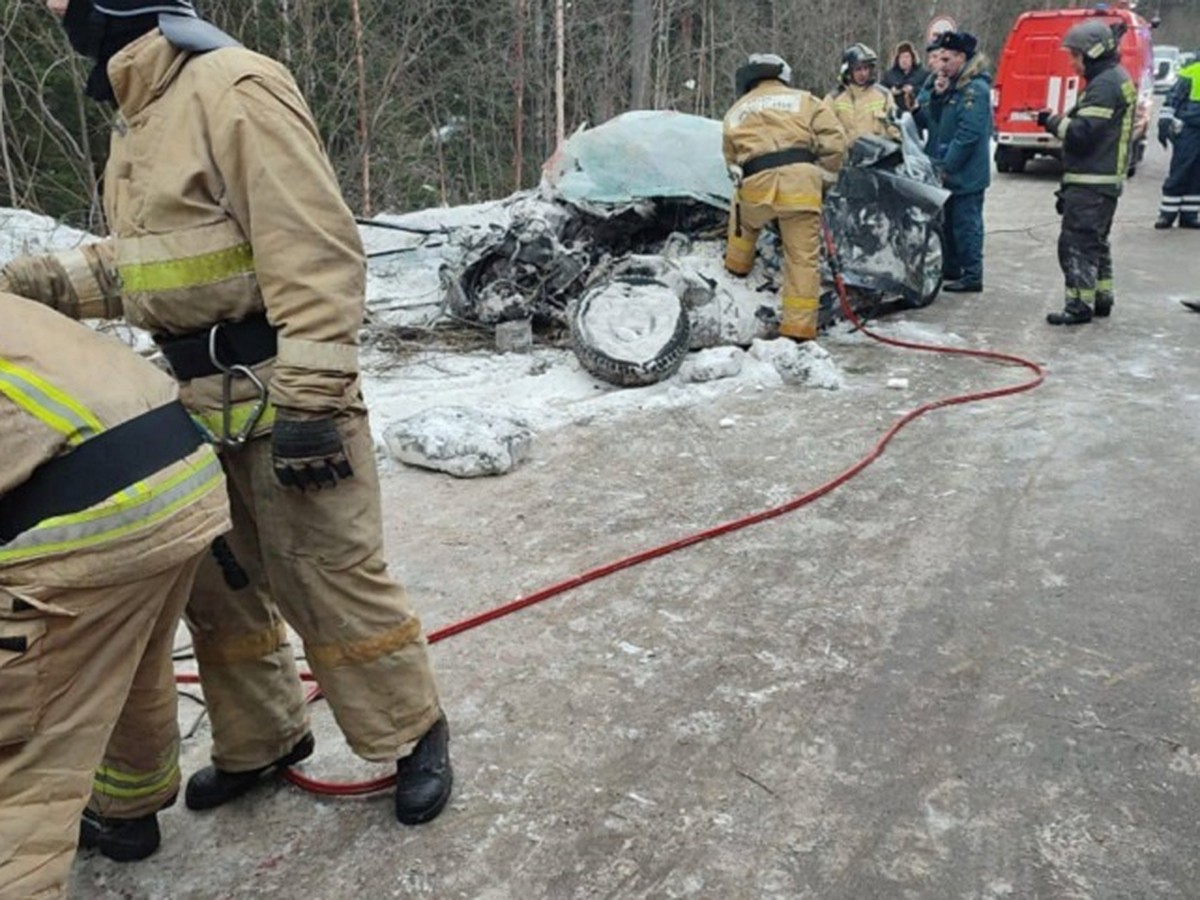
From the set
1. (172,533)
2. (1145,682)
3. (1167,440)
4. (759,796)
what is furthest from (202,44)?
(1167,440)

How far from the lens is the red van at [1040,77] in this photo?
14.3 metres

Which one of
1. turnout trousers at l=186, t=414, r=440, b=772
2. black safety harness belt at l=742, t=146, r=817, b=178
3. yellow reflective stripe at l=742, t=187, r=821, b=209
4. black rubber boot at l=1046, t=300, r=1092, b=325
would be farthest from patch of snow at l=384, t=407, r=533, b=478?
black rubber boot at l=1046, t=300, r=1092, b=325

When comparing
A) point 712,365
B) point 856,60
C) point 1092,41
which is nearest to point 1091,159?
point 1092,41

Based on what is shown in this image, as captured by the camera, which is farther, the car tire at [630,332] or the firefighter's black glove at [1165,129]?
the firefighter's black glove at [1165,129]

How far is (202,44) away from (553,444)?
3.04m

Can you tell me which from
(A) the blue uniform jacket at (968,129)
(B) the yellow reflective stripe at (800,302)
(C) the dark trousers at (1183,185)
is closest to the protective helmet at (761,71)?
(B) the yellow reflective stripe at (800,302)

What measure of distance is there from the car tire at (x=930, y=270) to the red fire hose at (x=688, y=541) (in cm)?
95

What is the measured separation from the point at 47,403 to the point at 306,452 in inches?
21.4

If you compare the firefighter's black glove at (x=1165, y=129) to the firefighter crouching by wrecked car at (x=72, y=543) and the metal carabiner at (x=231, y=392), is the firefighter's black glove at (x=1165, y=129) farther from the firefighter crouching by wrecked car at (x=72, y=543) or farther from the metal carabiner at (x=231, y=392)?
the firefighter crouching by wrecked car at (x=72, y=543)

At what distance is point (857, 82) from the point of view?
801 centimetres

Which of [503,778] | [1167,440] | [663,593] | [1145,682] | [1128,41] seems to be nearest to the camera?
[503,778]

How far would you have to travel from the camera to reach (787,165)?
606 cm

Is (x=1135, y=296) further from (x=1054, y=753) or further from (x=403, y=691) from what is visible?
(x=403, y=691)

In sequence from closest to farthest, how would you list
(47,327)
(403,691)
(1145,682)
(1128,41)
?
(47,327) < (403,691) < (1145,682) < (1128,41)
